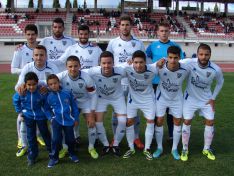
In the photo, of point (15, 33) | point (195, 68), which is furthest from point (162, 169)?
point (15, 33)

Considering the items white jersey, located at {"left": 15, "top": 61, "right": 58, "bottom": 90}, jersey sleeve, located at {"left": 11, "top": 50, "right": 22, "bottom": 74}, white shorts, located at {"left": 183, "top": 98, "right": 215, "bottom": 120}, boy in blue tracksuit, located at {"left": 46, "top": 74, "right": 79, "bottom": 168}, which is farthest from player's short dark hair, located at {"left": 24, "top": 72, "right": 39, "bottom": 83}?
white shorts, located at {"left": 183, "top": 98, "right": 215, "bottom": 120}

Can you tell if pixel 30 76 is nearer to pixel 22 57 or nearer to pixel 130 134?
pixel 22 57

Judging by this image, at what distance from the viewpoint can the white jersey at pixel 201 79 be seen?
4724 millimetres

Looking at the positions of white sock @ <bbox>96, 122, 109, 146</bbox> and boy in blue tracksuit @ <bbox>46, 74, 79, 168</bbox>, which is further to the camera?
white sock @ <bbox>96, 122, 109, 146</bbox>

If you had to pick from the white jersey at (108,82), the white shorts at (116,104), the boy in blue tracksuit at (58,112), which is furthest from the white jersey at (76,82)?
the white shorts at (116,104)

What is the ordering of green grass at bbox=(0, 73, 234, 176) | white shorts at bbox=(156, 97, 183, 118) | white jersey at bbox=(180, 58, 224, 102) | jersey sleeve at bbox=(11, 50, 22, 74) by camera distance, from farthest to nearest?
jersey sleeve at bbox=(11, 50, 22, 74)
white shorts at bbox=(156, 97, 183, 118)
white jersey at bbox=(180, 58, 224, 102)
green grass at bbox=(0, 73, 234, 176)

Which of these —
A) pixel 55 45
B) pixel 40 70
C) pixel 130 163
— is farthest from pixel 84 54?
pixel 130 163

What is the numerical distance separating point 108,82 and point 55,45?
1.29m

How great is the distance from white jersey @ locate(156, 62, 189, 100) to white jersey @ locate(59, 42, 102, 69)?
118 cm

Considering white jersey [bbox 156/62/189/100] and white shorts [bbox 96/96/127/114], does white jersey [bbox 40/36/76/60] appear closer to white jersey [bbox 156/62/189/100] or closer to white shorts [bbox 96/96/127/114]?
white shorts [bbox 96/96/127/114]

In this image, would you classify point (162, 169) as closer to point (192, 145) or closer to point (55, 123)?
point (192, 145)

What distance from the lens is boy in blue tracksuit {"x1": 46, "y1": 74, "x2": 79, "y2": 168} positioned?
14.4 feet

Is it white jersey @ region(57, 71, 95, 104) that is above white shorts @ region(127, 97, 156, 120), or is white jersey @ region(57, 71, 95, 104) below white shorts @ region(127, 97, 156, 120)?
above

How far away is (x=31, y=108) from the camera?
4422mm
